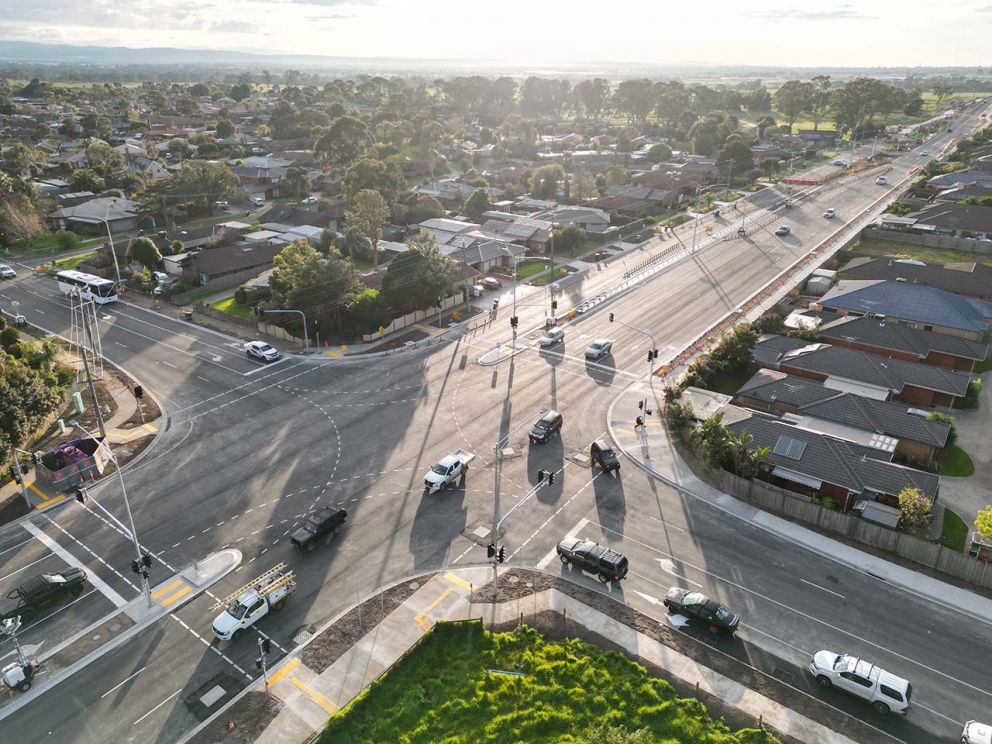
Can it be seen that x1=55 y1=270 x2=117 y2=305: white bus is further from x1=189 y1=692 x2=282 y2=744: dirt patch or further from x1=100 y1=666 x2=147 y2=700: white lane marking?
x1=189 y1=692 x2=282 y2=744: dirt patch

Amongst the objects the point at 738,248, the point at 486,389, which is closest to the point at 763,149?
the point at 738,248

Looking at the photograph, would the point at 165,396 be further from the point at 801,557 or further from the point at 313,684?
the point at 801,557

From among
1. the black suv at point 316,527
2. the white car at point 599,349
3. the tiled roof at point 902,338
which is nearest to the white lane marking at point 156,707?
the black suv at point 316,527

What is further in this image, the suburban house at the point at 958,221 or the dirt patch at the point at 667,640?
the suburban house at the point at 958,221

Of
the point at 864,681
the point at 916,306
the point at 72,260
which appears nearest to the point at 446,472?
the point at 864,681

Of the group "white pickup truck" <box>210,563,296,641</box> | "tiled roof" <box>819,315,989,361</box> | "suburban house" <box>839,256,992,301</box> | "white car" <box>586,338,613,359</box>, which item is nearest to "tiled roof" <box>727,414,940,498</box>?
"white car" <box>586,338,613,359</box>

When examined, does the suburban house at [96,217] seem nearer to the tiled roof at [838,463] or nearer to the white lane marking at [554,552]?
the white lane marking at [554,552]
